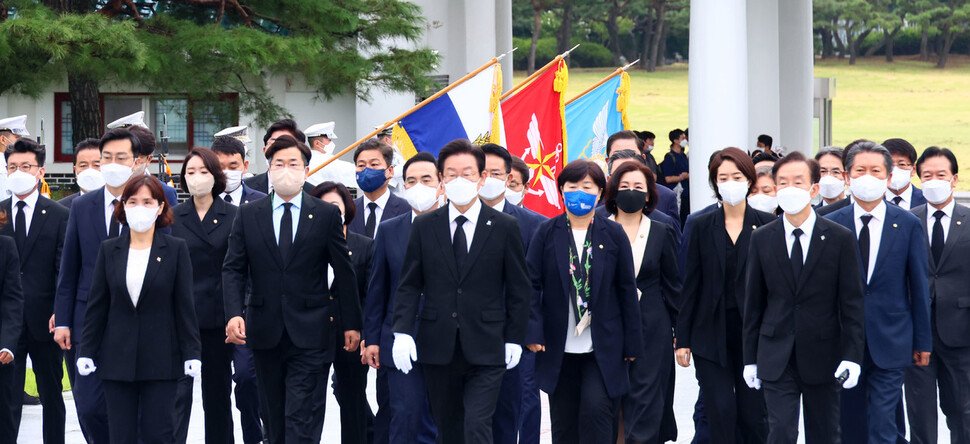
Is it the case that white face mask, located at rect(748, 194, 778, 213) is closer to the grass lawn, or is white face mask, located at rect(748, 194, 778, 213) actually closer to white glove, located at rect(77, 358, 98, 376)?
white glove, located at rect(77, 358, 98, 376)

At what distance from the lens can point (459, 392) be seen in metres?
7.31

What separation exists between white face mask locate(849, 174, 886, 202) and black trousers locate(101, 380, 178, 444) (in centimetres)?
399

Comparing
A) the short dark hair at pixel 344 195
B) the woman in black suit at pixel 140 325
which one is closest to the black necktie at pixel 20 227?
the woman in black suit at pixel 140 325

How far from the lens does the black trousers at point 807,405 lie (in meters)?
7.01

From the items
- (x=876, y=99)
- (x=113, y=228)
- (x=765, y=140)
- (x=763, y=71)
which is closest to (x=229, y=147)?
(x=113, y=228)

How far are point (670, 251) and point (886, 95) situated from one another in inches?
2149

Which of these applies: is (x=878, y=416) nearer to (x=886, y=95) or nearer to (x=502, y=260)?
(x=502, y=260)

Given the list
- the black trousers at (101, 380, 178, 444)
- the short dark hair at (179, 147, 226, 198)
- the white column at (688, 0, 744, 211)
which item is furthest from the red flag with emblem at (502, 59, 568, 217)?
the white column at (688, 0, 744, 211)

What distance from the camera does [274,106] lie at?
18516mm

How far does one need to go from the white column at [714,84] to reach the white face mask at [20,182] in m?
11.6

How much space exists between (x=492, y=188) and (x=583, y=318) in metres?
1.29

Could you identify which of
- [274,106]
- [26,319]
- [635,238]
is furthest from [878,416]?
[274,106]

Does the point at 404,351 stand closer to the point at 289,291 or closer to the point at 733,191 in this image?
the point at 289,291

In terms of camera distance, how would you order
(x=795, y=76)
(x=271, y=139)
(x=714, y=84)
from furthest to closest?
(x=795, y=76)
(x=714, y=84)
(x=271, y=139)
